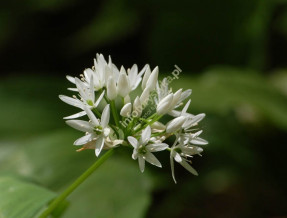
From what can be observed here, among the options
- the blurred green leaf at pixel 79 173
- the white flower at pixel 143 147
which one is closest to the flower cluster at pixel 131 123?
the white flower at pixel 143 147

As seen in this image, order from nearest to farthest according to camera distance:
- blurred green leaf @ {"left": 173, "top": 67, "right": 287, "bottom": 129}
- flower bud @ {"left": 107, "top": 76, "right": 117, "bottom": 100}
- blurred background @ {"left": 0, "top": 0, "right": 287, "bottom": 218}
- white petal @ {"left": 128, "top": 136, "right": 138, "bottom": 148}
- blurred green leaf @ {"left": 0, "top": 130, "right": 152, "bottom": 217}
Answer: white petal @ {"left": 128, "top": 136, "right": 138, "bottom": 148} → flower bud @ {"left": 107, "top": 76, "right": 117, "bottom": 100} → blurred green leaf @ {"left": 0, "top": 130, "right": 152, "bottom": 217} → blurred background @ {"left": 0, "top": 0, "right": 287, "bottom": 218} → blurred green leaf @ {"left": 173, "top": 67, "right": 287, "bottom": 129}

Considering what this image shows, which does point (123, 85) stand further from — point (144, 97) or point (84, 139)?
point (84, 139)

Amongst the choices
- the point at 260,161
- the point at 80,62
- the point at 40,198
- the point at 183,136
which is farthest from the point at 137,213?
the point at 80,62

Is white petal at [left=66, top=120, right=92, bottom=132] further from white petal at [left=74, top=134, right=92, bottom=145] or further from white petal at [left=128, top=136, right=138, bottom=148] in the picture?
white petal at [left=128, top=136, right=138, bottom=148]

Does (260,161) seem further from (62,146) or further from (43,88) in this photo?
(43,88)

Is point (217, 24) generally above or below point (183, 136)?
below

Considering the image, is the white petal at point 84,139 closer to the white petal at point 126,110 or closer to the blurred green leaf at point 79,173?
the white petal at point 126,110

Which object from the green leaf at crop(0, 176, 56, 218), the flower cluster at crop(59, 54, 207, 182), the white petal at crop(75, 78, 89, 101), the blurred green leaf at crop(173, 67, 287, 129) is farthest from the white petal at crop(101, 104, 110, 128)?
the blurred green leaf at crop(173, 67, 287, 129)
